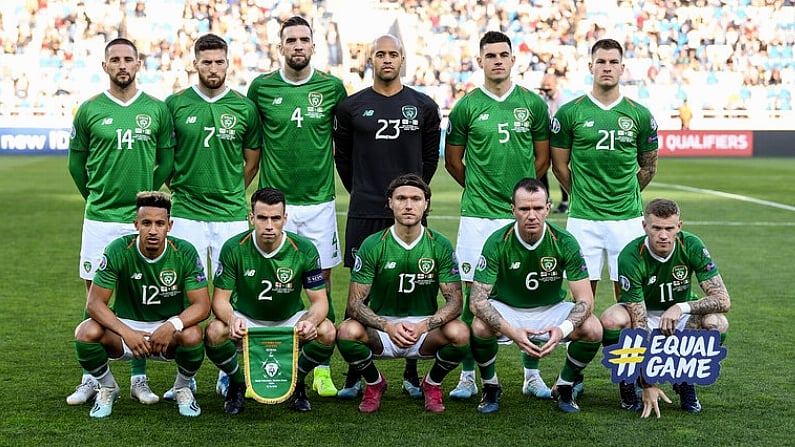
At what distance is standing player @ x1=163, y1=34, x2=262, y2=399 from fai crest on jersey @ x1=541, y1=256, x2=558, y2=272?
66.2 inches

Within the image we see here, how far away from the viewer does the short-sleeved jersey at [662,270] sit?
5.51 m

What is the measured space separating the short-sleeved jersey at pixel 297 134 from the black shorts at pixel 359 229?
229mm

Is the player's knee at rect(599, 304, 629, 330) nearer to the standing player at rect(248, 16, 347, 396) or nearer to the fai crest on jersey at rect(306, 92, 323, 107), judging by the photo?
the standing player at rect(248, 16, 347, 396)

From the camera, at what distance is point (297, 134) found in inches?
247

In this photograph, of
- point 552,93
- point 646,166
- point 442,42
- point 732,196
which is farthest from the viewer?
point 442,42

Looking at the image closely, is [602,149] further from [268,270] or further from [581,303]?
[268,270]

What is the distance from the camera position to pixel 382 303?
5711mm

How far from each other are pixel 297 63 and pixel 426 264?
1.41 meters

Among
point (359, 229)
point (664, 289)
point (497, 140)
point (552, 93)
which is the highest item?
point (552, 93)

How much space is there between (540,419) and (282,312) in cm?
137

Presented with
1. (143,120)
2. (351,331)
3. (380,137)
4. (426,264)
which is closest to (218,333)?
(351,331)

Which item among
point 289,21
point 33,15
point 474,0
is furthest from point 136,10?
point 289,21

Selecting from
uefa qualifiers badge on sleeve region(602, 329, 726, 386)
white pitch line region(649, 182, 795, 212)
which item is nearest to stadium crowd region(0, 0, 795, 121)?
white pitch line region(649, 182, 795, 212)

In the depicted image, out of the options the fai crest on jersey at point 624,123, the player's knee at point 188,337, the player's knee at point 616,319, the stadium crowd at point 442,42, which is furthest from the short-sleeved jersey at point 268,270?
the stadium crowd at point 442,42
